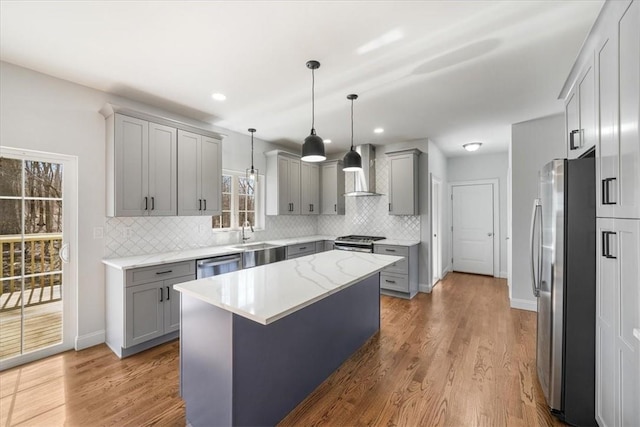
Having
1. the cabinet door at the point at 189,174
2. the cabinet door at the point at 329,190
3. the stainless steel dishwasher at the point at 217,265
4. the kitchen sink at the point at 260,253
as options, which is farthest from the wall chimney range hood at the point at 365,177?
the cabinet door at the point at 189,174

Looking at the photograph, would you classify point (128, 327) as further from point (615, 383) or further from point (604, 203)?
point (604, 203)

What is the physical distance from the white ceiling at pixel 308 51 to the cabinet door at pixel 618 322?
4.96ft

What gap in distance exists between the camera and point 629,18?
1332 mm

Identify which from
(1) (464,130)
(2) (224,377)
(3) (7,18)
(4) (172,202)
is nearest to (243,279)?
(2) (224,377)

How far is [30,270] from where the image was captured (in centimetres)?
258

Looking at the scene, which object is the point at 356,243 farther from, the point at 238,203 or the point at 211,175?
the point at 211,175

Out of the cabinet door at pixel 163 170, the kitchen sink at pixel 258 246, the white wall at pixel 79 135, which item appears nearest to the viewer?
the white wall at pixel 79 135

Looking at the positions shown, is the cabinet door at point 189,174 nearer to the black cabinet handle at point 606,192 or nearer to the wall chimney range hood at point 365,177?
the wall chimney range hood at point 365,177

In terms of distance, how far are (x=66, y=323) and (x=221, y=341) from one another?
7.84 ft

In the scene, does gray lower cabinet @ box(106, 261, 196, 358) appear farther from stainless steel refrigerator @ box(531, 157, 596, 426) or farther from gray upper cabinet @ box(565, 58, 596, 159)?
gray upper cabinet @ box(565, 58, 596, 159)

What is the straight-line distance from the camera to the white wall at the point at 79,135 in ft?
7.95

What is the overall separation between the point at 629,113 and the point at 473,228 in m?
5.21

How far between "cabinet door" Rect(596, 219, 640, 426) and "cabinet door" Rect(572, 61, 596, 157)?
62 cm

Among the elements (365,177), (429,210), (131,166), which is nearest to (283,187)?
(365,177)
